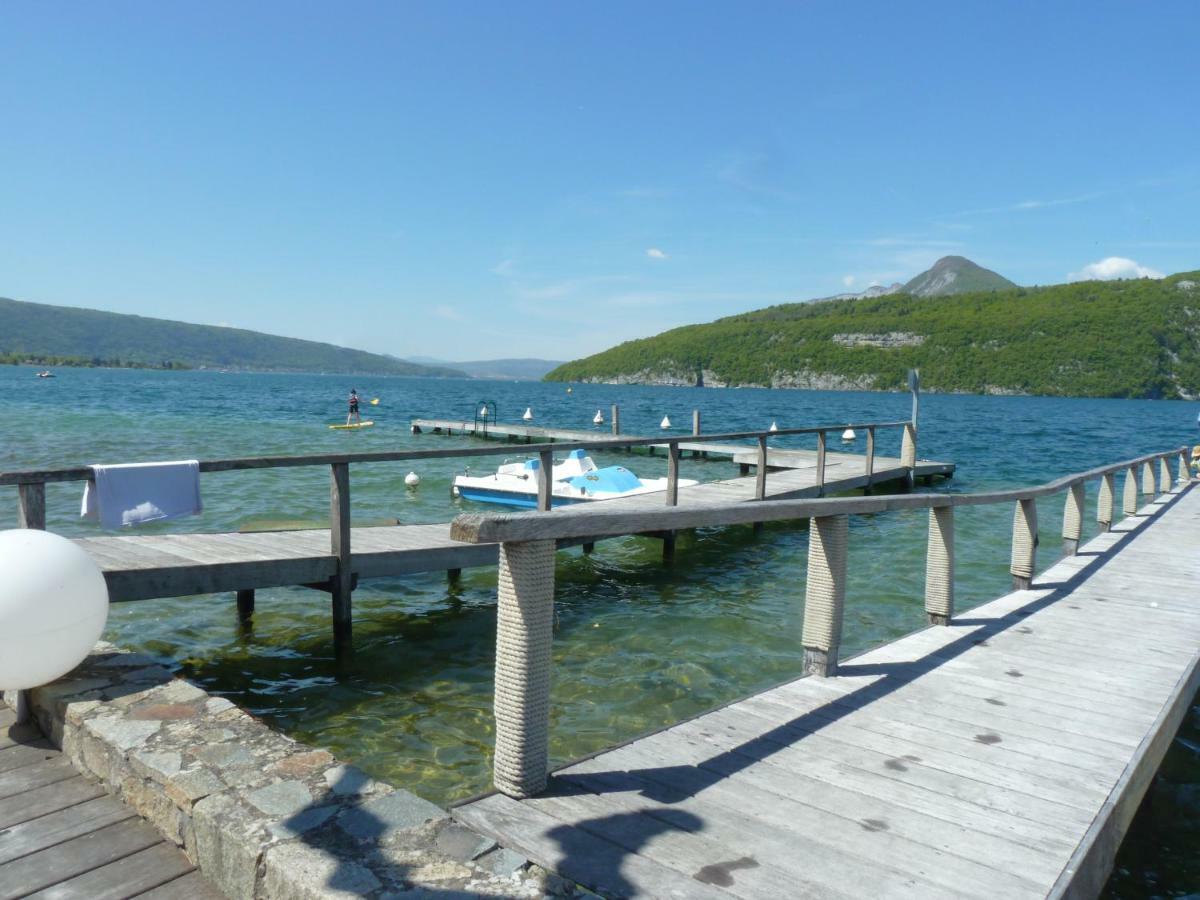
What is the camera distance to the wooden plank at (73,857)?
2.48 m

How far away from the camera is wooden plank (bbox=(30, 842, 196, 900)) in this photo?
243 centimetres

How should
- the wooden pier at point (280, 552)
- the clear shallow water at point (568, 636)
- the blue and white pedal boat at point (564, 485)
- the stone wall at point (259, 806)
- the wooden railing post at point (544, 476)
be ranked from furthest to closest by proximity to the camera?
the blue and white pedal boat at point (564, 485) → the wooden railing post at point (544, 476) → the wooden pier at point (280, 552) → the clear shallow water at point (568, 636) → the stone wall at point (259, 806)

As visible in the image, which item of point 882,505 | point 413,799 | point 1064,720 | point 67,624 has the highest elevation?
point 882,505

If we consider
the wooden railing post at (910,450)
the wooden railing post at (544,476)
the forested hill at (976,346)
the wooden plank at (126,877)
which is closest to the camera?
the wooden plank at (126,877)

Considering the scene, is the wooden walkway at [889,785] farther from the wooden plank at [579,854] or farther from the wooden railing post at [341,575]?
the wooden railing post at [341,575]

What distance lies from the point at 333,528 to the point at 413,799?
5404 millimetres

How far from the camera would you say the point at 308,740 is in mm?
5652

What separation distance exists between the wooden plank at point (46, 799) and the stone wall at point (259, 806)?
6 cm

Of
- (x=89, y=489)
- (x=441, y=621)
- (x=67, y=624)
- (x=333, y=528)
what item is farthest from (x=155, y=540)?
(x=67, y=624)

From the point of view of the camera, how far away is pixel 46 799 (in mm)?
2996

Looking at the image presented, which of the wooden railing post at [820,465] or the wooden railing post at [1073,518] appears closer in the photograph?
the wooden railing post at [1073,518]

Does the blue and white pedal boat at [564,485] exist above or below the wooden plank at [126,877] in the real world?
below

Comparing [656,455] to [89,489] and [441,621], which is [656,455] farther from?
[89,489]

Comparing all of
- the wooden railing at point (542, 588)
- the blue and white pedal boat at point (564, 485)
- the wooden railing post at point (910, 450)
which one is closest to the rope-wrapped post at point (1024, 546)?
the wooden railing at point (542, 588)
